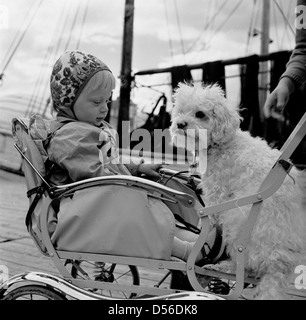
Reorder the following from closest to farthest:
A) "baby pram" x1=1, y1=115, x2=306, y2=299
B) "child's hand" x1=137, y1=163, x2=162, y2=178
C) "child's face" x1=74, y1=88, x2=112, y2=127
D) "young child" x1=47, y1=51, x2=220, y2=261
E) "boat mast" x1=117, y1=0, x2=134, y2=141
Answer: "baby pram" x1=1, y1=115, x2=306, y2=299
"young child" x1=47, y1=51, x2=220, y2=261
"child's face" x1=74, y1=88, x2=112, y2=127
"child's hand" x1=137, y1=163, x2=162, y2=178
"boat mast" x1=117, y1=0, x2=134, y2=141

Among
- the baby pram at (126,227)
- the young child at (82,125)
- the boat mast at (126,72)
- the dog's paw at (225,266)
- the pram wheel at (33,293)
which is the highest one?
the boat mast at (126,72)

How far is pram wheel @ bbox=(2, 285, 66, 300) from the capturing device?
4.08ft

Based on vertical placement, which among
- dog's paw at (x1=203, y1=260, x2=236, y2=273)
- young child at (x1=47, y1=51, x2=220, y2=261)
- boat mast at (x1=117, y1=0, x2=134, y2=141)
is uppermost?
boat mast at (x1=117, y1=0, x2=134, y2=141)

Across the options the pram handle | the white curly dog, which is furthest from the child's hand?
the white curly dog

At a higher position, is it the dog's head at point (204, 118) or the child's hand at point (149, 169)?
the dog's head at point (204, 118)

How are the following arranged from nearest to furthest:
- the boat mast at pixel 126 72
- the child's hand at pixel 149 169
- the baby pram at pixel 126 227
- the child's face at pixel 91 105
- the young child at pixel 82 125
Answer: the baby pram at pixel 126 227
the young child at pixel 82 125
the child's face at pixel 91 105
the child's hand at pixel 149 169
the boat mast at pixel 126 72

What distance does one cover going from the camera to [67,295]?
1233 millimetres

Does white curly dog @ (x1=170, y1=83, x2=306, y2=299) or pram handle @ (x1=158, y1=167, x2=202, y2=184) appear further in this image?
pram handle @ (x1=158, y1=167, x2=202, y2=184)

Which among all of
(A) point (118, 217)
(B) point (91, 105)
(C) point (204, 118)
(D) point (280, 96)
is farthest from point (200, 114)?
(A) point (118, 217)

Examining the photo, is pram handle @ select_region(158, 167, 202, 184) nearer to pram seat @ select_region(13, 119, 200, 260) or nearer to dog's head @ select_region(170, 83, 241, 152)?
dog's head @ select_region(170, 83, 241, 152)

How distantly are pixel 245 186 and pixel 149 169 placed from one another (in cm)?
44

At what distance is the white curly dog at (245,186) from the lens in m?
1.26

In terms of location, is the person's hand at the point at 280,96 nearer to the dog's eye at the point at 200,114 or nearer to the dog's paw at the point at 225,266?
the dog's eye at the point at 200,114

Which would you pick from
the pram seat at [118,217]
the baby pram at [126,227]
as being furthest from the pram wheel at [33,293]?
the pram seat at [118,217]
